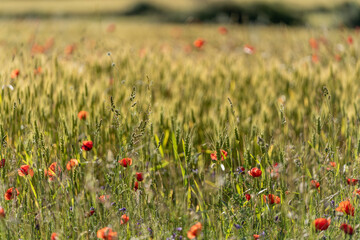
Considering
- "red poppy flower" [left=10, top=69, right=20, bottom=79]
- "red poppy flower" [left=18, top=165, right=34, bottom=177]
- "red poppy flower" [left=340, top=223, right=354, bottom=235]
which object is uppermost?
"red poppy flower" [left=10, top=69, right=20, bottom=79]

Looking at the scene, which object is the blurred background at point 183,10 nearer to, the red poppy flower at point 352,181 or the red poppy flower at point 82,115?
the red poppy flower at point 82,115

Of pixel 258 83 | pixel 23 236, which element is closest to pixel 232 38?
pixel 258 83

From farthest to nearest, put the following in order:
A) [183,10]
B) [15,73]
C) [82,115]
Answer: [183,10]
[15,73]
[82,115]

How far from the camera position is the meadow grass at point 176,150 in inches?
56.9

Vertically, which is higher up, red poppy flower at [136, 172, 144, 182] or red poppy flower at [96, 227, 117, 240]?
red poppy flower at [136, 172, 144, 182]

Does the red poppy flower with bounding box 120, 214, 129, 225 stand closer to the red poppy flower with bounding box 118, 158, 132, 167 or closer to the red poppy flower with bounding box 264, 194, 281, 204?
the red poppy flower with bounding box 118, 158, 132, 167

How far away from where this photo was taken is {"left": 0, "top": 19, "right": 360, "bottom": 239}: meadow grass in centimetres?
145

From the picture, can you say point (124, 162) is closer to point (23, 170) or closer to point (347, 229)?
point (23, 170)

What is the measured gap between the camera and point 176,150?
172 centimetres

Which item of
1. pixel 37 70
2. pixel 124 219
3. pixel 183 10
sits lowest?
pixel 124 219

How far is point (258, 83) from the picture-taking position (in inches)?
108

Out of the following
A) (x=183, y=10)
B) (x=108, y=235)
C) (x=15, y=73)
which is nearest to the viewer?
(x=108, y=235)

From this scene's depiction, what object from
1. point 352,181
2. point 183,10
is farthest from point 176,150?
point 183,10

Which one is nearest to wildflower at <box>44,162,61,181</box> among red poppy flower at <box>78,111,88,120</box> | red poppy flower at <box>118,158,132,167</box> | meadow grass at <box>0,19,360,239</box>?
meadow grass at <box>0,19,360,239</box>
